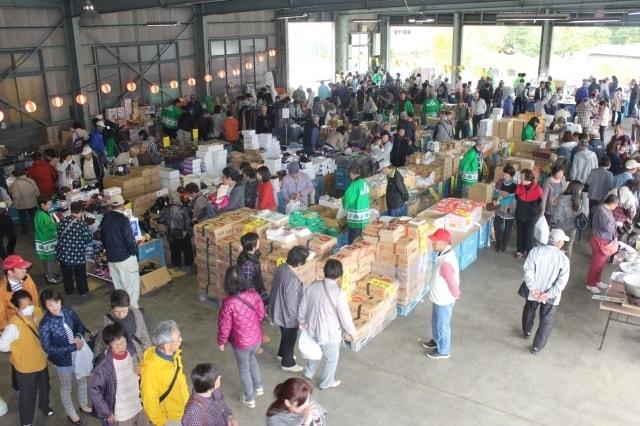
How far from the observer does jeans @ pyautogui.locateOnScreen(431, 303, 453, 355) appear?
20.8 ft

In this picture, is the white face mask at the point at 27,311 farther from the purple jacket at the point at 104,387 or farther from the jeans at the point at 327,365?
the jeans at the point at 327,365

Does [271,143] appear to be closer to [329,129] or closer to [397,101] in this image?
[329,129]

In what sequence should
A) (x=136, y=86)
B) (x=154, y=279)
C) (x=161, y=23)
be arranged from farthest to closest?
1. (x=136, y=86)
2. (x=161, y=23)
3. (x=154, y=279)

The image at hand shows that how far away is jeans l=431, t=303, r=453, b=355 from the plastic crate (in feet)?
14.5

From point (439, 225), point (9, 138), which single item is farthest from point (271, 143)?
point (9, 138)

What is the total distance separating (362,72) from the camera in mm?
30250

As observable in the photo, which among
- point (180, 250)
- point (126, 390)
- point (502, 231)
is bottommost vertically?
point (180, 250)

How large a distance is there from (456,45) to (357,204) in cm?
2187

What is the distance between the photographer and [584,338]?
23.0 ft

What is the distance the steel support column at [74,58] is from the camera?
599 inches

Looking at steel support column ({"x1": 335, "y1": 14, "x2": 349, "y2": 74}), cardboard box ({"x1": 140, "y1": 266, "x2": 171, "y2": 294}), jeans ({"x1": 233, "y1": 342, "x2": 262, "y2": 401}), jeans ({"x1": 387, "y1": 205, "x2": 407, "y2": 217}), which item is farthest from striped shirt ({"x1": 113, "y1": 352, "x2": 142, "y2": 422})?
steel support column ({"x1": 335, "y1": 14, "x2": 349, "y2": 74})

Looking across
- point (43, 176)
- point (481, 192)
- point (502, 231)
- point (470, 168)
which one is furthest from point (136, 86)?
point (502, 231)

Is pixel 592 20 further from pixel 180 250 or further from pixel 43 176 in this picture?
pixel 43 176

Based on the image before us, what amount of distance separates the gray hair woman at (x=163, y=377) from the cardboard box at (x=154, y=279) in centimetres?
417
